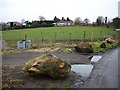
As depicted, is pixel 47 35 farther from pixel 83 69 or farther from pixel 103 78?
pixel 103 78

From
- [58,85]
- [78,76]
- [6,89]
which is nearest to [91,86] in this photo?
[58,85]

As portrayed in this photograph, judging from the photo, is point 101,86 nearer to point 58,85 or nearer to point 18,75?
point 58,85

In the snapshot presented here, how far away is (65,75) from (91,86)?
1.93 m

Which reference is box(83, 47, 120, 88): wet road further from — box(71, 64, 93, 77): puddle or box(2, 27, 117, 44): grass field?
box(2, 27, 117, 44): grass field

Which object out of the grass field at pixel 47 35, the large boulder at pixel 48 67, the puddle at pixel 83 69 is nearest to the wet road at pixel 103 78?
the puddle at pixel 83 69

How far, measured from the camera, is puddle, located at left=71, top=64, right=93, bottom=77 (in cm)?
1429

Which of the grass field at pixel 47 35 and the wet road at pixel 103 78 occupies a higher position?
the grass field at pixel 47 35

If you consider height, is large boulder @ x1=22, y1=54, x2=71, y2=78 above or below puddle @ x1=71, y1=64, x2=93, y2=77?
above

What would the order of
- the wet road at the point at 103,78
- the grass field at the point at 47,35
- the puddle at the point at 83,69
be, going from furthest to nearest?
the grass field at the point at 47,35, the puddle at the point at 83,69, the wet road at the point at 103,78

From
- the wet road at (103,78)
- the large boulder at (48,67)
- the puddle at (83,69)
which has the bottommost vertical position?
the puddle at (83,69)

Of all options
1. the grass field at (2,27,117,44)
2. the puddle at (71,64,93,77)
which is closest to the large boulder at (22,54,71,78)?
the puddle at (71,64,93,77)

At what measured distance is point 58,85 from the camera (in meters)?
11.3

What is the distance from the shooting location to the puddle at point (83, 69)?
14.3 m

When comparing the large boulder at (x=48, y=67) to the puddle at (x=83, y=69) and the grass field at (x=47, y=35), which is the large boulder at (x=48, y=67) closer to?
the puddle at (x=83, y=69)
